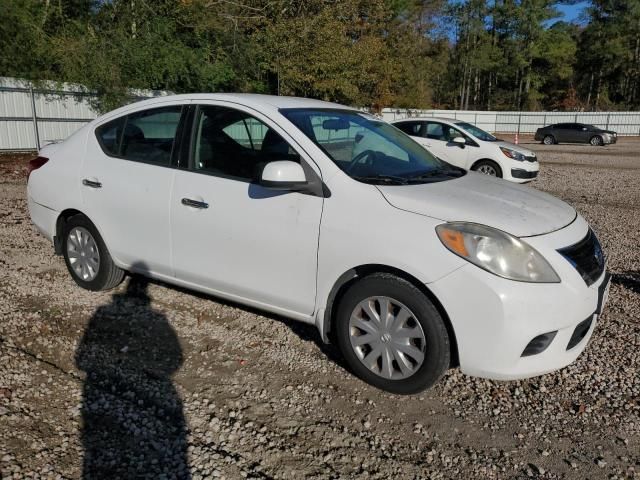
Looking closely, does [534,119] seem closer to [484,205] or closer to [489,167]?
[489,167]

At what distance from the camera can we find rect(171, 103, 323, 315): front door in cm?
338

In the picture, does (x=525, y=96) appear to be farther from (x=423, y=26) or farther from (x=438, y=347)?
(x=438, y=347)

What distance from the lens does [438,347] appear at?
2.98 metres

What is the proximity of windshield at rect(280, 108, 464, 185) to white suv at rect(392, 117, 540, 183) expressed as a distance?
8352mm

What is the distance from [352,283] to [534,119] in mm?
46735

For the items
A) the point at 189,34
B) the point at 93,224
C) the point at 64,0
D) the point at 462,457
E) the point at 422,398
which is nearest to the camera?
the point at 462,457

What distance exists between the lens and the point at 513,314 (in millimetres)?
2803

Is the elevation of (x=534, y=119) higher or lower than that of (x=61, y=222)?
lower

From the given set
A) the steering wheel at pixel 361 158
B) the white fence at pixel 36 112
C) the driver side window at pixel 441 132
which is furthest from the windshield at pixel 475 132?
the white fence at pixel 36 112

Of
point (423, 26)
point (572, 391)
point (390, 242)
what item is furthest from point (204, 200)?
point (423, 26)

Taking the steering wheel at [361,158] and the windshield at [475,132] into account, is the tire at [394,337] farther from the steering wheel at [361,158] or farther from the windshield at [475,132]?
the windshield at [475,132]

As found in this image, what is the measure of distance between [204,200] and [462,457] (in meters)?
2.28

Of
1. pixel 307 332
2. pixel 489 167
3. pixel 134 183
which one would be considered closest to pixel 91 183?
pixel 134 183

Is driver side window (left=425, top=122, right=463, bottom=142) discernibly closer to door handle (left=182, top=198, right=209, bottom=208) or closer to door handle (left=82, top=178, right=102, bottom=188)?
door handle (left=82, top=178, right=102, bottom=188)
